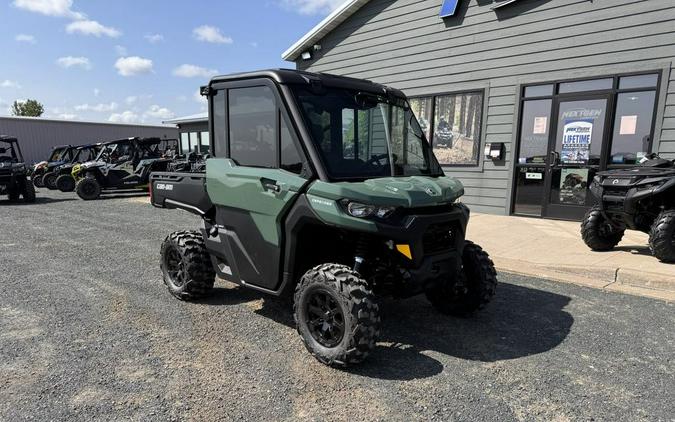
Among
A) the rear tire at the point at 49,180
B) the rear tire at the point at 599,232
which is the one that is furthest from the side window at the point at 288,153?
the rear tire at the point at 49,180

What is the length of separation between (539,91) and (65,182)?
55.9 ft

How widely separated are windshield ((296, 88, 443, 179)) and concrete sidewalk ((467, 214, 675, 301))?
8.52 feet

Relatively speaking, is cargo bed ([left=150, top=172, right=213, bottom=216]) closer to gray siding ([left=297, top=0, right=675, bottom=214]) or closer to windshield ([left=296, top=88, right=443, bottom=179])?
windshield ([left=296, top=88, right=443, bottom=179])

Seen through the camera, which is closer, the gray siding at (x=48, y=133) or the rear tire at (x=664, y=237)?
the rear tire at (x=664, y=237)

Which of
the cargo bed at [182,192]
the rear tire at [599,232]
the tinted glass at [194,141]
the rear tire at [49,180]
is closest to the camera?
the cargo bed at [182,192]

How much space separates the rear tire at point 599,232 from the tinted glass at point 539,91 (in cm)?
332

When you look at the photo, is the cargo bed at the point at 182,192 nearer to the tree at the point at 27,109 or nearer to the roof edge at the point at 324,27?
the roof edge at the point at 324,27

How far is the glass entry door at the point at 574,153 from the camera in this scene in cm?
802

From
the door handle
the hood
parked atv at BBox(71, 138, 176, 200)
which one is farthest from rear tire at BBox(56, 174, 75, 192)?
the hood

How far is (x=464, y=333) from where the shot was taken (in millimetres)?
3732

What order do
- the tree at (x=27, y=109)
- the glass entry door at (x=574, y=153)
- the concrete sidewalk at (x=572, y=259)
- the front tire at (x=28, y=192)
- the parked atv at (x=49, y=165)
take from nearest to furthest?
the concrete sidewalk at (x=572, y=259)
the glass entry door at (x=574, y=153)
the front tire at (x=28, y=192)
the parked atv at (x=49, y=165)
the tree at (x=27, y=109)

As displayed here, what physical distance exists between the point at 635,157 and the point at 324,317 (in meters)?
7.11

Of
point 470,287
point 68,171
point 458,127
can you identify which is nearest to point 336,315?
point 470,287

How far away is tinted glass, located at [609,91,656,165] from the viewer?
750 cm
